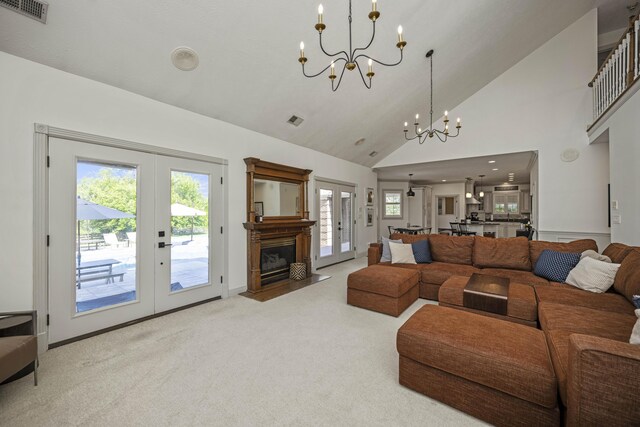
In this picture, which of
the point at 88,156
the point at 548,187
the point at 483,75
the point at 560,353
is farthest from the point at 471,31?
the point at 88,156

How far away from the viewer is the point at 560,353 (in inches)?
65.7

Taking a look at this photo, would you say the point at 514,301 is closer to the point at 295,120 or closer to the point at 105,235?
the point at 295,120

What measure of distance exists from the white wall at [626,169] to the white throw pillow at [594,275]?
0.70m

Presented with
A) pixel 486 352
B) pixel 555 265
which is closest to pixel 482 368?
pixel 486 352

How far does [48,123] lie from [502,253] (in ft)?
18.7

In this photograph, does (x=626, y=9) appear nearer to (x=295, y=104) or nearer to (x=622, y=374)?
(x=295, y=104)

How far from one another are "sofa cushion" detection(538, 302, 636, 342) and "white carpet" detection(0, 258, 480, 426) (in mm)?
1040

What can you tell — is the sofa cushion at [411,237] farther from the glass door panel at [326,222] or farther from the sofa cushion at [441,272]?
the glass door panel at [326,222]

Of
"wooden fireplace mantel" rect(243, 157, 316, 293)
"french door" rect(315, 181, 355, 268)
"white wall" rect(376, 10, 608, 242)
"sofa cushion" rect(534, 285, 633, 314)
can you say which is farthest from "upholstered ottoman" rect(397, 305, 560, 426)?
"white wall" rect(376, 10, 608, 242)

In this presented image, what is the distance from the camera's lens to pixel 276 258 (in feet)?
16.7

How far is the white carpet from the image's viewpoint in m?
1.79

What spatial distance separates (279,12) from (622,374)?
3718mm

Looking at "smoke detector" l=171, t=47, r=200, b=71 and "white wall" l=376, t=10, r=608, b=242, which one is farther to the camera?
"white wall" l=376, t=10, r=608, b=242

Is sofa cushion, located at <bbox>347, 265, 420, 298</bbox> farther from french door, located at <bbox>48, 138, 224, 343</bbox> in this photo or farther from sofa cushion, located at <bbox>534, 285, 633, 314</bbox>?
french door, located at <bbox>48, 138, 224, 343</bbox>
